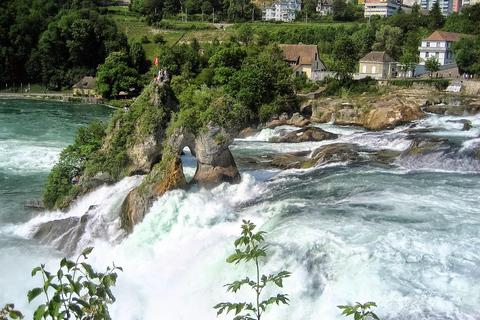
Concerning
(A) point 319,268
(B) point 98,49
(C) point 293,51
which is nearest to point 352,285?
(A) point 319,268

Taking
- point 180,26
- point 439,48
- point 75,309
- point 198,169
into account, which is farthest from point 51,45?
point 75,309

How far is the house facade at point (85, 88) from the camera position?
248 ft

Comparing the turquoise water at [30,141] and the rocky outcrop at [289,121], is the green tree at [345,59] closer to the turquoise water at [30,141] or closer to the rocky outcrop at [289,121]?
the rocky outcrop at [289,121]

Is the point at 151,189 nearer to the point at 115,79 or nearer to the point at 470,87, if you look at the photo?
the point at 470,87

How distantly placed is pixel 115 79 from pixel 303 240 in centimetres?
5875

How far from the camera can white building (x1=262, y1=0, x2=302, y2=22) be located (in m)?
139

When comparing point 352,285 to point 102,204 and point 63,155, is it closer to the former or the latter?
point 102,204

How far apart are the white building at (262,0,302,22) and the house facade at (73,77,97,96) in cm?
7209

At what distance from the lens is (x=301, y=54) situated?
70875 millimetres

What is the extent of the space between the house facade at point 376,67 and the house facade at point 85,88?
3564 cm

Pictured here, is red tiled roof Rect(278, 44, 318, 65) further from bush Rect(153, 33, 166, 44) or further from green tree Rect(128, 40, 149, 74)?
bush Rect(153, 33, 166, 44)

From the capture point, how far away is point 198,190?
2322 centimetres

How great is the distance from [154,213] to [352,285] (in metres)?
9.01

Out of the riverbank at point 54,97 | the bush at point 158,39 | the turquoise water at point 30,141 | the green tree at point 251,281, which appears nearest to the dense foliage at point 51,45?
the riverbank at point 54,97
